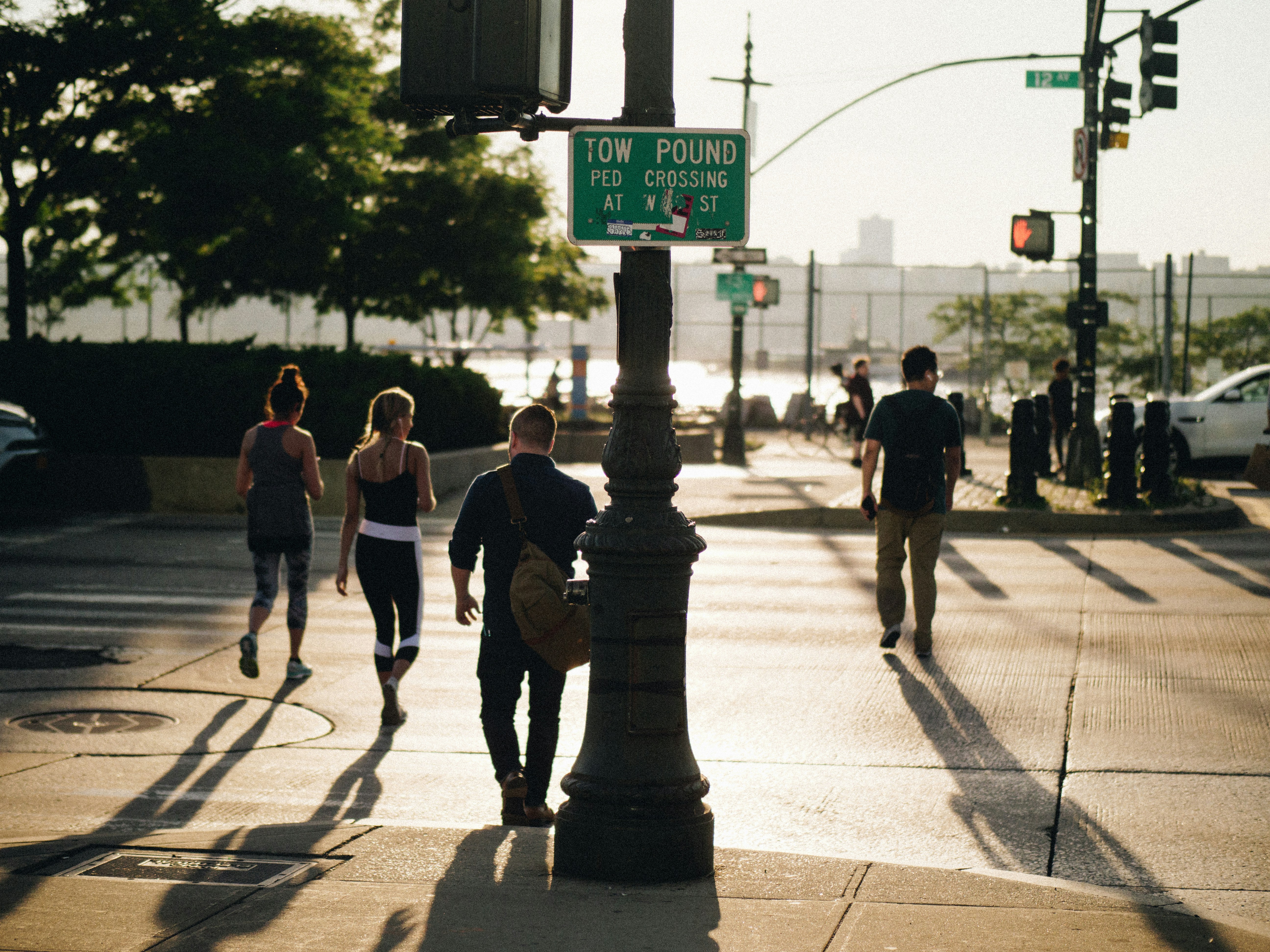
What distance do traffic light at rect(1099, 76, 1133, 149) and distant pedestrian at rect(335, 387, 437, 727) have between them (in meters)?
13.2

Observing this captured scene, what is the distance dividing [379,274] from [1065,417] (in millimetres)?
17711

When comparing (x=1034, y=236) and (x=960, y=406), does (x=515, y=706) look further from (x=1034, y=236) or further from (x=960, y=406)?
(x=960, y=406)

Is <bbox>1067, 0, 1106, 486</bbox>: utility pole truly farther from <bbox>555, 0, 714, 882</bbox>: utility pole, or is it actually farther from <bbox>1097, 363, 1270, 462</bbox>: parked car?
<bbox>555, 0, 714, 882</bbox>: utility pole

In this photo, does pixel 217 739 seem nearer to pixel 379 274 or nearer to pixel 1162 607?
pixel 1162 607

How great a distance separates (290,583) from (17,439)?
8.90 m

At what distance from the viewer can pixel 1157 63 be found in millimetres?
17125

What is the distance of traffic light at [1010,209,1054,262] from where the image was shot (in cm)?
1888

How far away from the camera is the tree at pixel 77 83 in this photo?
2144 cm

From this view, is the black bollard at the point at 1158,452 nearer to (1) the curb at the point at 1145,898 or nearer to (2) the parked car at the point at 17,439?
(2) the parked car at the point at 17,439

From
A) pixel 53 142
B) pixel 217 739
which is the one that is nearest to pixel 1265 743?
pixel 217 739

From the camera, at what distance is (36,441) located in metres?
16.9

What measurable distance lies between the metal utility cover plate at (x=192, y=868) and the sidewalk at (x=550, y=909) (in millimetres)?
23

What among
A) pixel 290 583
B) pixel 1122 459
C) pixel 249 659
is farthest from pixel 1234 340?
pixel 249 659

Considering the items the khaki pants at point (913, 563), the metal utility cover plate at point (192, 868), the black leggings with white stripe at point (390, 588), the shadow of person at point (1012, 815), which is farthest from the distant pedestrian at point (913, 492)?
the metal utility cover plate at point (192, 868)
